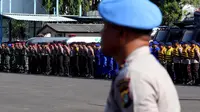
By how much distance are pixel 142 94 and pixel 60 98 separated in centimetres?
1328

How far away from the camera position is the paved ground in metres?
13.5

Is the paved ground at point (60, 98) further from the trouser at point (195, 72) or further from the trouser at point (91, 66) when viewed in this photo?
the trouser at point (91, 66)

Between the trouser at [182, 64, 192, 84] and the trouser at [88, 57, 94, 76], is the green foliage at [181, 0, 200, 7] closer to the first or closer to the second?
the trouser at [88, 57, 94, 76]

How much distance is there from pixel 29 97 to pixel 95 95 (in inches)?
75.3

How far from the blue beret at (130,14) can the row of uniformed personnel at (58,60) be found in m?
21.1

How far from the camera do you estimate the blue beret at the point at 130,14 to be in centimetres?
260

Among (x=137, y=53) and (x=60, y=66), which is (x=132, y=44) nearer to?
(x=137, y=53)

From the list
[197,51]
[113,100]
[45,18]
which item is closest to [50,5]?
[45,18]

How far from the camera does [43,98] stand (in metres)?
15.7

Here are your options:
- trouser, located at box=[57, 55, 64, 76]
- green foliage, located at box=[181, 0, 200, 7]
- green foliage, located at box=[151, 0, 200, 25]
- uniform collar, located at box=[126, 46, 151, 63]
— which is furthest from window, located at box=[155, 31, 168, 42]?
green foliage, located at box=[181, 0, 200, 7]

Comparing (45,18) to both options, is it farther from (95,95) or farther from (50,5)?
(95,95)

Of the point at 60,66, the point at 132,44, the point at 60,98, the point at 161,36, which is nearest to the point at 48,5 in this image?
the point at 60,66

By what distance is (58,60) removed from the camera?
90.2ft

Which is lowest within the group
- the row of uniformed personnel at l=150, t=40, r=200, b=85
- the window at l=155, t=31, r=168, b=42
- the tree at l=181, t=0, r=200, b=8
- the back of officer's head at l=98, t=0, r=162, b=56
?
the row of uniformed personnel at l=150, t=40, r=200, b=85
